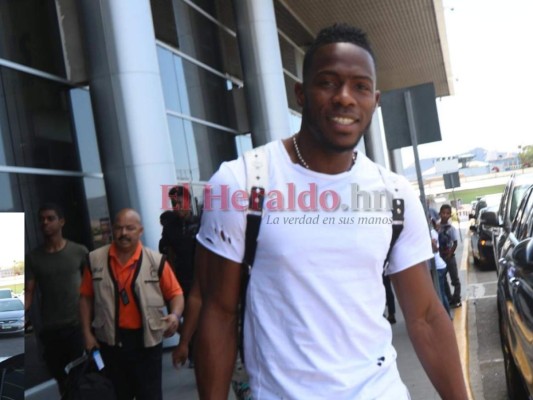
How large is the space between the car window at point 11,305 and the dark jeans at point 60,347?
9.10 ft

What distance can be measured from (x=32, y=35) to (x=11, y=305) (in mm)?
7768

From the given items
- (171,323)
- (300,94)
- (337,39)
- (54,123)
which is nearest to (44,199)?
(54,123)

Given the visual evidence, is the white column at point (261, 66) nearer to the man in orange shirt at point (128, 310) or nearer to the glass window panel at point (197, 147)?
the glass window panel at point (197, 147)

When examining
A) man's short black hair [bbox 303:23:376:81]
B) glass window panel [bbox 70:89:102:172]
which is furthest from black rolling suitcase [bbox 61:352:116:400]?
glass window panel [bbox 70:89:102:172]

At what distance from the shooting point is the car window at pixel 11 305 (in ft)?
9.77

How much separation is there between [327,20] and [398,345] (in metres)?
14.7

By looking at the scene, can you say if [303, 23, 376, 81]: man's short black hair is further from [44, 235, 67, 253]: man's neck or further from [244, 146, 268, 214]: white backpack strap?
[44, 235, 67, 253]: man's neck

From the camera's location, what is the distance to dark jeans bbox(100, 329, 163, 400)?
524 cm

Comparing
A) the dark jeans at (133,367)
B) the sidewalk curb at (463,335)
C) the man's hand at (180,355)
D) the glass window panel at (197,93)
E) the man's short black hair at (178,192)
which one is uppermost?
the glass window panel at (197,93)

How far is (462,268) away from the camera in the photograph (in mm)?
19312

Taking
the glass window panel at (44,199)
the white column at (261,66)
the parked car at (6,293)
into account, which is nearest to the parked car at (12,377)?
the parked car at (6,293)

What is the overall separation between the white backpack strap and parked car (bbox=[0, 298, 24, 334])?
1297 millimetres

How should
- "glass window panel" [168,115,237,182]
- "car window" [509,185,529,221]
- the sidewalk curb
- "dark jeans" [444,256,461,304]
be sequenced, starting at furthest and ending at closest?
"glass window panel" [168,115,237,182]
"dark jeans" [444,256,461,304]
"car window" [509,185,529,221]
the sidewalk curb

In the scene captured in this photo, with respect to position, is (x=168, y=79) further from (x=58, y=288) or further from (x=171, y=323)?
(x=171, y=323)
